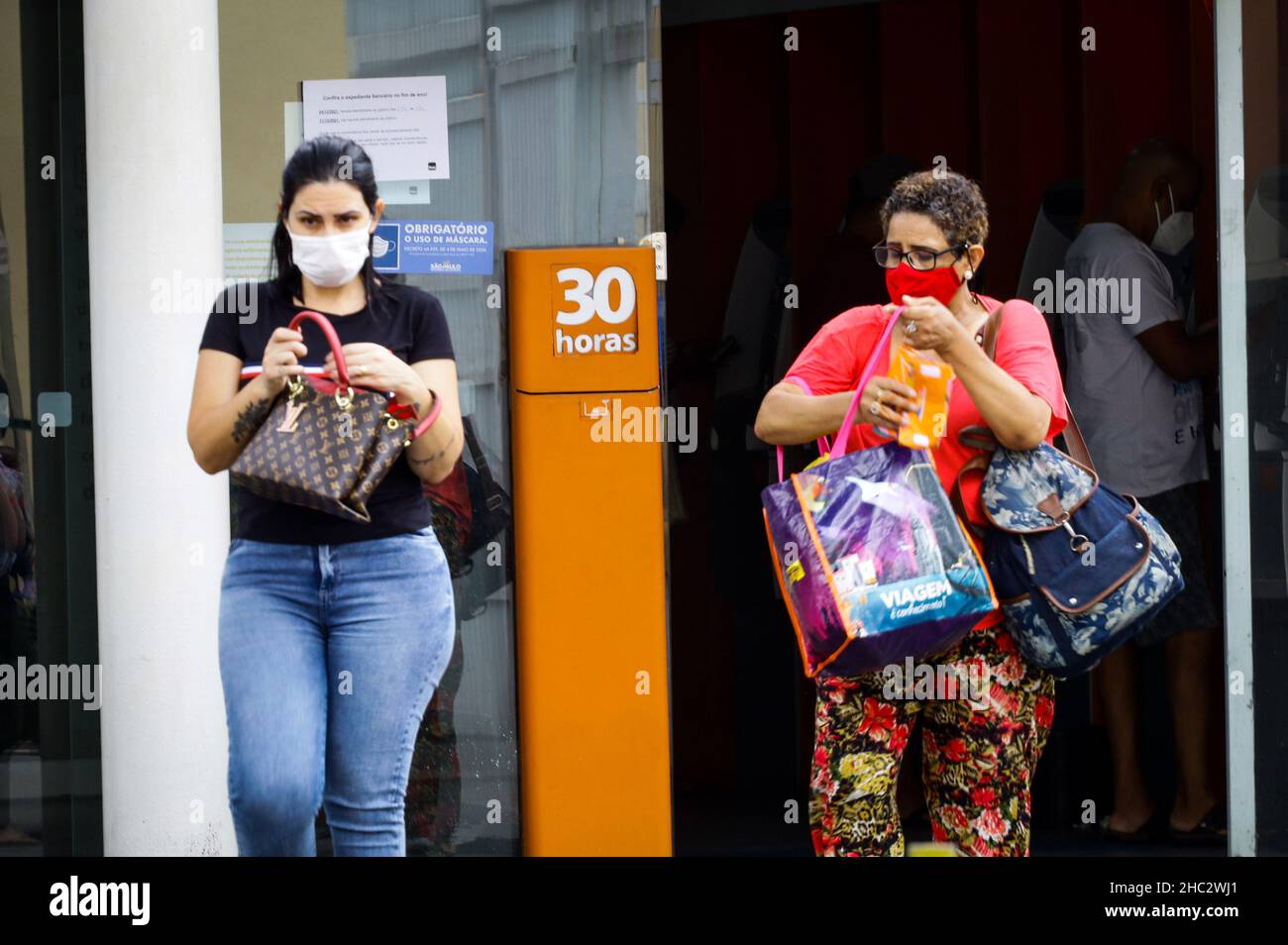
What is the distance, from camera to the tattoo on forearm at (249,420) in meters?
3.71

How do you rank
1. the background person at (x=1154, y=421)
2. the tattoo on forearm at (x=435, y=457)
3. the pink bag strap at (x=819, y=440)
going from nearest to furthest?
the tattoo on forearm at (x=435, y=457) → the pink bag strap at (x=819, y=440) → the background person at (x=1154, y=421)

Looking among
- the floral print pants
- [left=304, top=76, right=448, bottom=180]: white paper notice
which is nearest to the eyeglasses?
the floral print pants

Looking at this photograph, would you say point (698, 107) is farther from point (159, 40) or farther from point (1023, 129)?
point (159, 40)

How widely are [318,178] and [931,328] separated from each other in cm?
138

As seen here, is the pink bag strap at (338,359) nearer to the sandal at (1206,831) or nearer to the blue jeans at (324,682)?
the blue jeans at (324,682)

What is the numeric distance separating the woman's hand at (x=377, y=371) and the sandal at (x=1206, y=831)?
3.26 m

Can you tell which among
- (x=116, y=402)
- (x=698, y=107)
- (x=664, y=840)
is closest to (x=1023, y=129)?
(x=698, y=107)

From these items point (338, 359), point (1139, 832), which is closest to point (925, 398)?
point (338, 359)

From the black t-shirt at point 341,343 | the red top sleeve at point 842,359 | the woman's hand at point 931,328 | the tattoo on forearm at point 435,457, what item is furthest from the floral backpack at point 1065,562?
the black t-shirt at point 341,343

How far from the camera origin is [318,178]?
388 centimetres

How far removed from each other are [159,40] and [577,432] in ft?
5.22

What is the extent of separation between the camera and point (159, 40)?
16.1 feet

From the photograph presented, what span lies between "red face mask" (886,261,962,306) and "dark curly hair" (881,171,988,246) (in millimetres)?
70

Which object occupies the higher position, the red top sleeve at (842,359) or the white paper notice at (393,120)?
the white paper notice at (393,120)
